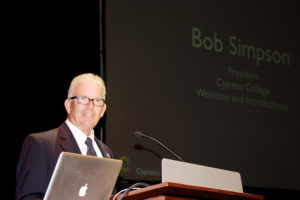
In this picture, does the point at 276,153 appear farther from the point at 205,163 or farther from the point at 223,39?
the point at 223,39

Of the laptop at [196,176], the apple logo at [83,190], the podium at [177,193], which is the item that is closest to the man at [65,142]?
the apple logo at [83,190]

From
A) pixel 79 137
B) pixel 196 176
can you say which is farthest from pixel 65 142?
pixel 196 176

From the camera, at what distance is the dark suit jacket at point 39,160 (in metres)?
2.47

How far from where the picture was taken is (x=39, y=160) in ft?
8.55

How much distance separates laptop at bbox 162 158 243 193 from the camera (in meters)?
2.20

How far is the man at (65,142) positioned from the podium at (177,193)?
23.5 inches

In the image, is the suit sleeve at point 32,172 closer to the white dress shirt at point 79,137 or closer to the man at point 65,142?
the man at point 65,142

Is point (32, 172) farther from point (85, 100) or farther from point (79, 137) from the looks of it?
point (85, 100)

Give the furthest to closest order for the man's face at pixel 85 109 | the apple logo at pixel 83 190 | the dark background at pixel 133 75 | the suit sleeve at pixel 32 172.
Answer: the dark background at pixel 133 75, the man's face at pixel 85 109, the suit sleeve at pixel 32 172, the apple logo at pixel 83 190

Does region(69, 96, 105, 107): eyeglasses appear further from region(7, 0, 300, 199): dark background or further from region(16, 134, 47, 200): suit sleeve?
region(7, 0, 300, 199): dark background

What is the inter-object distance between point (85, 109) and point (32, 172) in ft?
2.31

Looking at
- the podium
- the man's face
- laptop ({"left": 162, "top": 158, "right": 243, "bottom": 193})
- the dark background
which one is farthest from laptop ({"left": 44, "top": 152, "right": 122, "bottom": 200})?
the dark background

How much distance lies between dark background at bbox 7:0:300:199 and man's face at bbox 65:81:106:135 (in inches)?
35.5

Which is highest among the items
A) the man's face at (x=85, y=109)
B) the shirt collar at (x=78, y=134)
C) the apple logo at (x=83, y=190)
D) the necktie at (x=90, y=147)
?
the man's face at (x=85, y=109)
